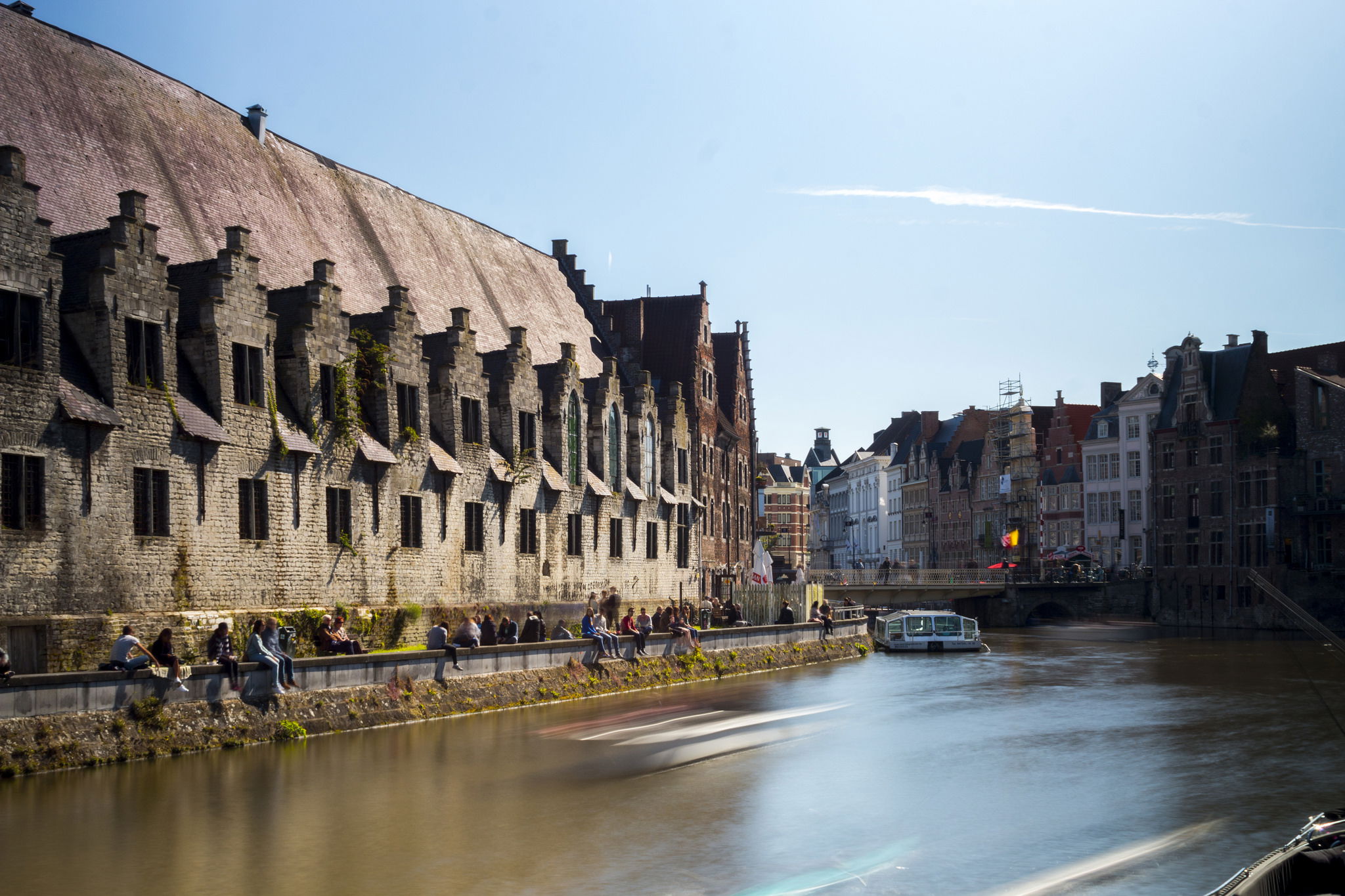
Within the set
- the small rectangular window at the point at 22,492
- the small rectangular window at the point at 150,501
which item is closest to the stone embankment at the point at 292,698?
the small rectangular window at the point at 22,492

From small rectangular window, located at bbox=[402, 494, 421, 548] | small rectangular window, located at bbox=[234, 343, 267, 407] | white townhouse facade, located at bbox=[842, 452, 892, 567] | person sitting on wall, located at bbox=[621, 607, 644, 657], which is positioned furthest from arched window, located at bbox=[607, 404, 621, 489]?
white townhouse facade, located at bbox=[842, 452, 892, 567]

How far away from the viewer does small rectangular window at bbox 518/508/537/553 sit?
41.3 m

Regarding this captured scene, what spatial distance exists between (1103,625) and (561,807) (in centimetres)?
6600

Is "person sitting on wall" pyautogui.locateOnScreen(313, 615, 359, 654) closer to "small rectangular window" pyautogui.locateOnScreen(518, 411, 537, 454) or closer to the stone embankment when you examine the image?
the stone embankment

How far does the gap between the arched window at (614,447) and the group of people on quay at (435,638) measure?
12.7 ft

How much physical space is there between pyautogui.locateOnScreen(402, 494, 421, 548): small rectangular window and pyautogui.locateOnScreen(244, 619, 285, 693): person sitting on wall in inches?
426

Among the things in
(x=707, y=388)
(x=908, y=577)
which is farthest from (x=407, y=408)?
(x=908, y=577)

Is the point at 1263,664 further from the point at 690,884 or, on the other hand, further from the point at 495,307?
the point at 690,884

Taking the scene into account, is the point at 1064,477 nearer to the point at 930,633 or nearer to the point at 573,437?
the point at 930,633

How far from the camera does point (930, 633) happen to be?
2271 inches

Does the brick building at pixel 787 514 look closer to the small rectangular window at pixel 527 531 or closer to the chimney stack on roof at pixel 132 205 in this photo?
the small rectangular window at pixel 527 531

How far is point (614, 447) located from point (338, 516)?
54.1ft

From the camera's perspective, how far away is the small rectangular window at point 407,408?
1422 inches

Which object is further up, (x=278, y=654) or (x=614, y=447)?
(x=614, y=447)
